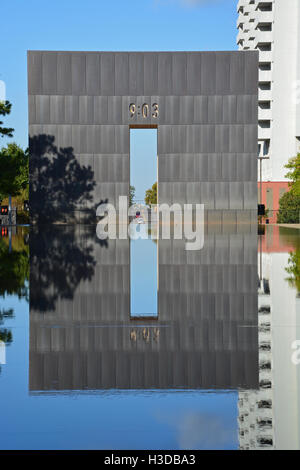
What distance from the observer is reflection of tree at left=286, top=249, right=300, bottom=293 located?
13.4 m

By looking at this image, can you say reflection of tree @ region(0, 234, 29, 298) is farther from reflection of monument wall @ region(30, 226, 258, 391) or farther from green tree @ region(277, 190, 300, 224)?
green tree @ region(277, 190, 300, 224)

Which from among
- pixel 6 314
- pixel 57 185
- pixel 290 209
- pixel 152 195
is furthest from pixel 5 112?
pixel 152 195

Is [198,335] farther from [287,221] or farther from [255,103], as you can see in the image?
[287,221]

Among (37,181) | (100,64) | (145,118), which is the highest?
(100,64)

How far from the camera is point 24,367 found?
6426 millimetres

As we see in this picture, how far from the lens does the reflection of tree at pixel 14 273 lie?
12.8m

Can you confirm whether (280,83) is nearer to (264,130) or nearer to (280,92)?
(280,92)

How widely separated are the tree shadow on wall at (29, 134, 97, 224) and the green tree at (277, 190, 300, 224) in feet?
67.3

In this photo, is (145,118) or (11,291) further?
(145,118)

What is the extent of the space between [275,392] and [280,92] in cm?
8499

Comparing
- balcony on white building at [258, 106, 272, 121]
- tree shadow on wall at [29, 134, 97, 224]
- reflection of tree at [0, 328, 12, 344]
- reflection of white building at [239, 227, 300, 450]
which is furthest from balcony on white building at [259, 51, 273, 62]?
reflection of tree at [0, 328, 12, 344]

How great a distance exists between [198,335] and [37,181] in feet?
161
